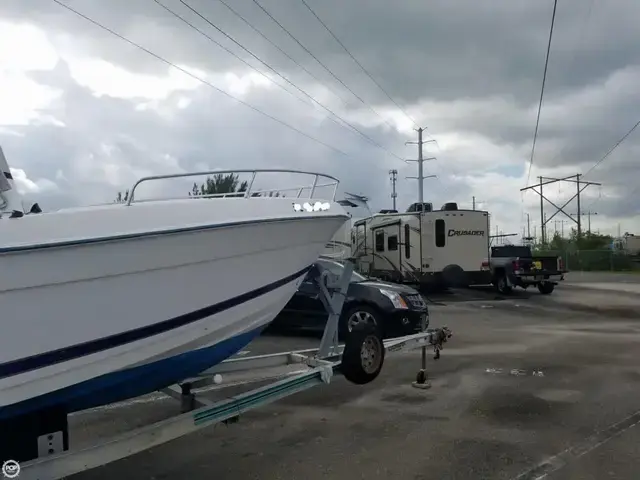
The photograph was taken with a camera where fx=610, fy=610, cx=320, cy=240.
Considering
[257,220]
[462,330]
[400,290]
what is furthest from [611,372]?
[257,220]

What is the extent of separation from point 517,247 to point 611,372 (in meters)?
17.0

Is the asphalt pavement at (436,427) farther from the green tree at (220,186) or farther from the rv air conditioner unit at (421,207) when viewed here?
the rv air conditioner unit at (421,207)

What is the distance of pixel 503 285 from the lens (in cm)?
2084

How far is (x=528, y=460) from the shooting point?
466cm

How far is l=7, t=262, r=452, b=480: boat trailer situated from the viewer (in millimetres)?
3320

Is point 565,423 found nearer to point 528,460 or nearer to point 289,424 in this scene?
point 528,460

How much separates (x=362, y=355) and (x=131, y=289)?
214cm

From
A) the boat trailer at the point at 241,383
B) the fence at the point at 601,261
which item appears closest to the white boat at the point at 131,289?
the boat trailer at the point at 241,383

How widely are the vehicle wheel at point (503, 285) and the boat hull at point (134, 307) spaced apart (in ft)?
56.5

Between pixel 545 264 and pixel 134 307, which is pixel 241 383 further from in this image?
pixel 545 264

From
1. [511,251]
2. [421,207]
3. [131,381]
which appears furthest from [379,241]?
[131,381]

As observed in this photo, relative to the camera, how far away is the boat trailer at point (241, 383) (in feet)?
10.9

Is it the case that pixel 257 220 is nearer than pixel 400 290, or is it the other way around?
pixel 257 220

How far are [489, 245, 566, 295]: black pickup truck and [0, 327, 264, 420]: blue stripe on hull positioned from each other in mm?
15969
